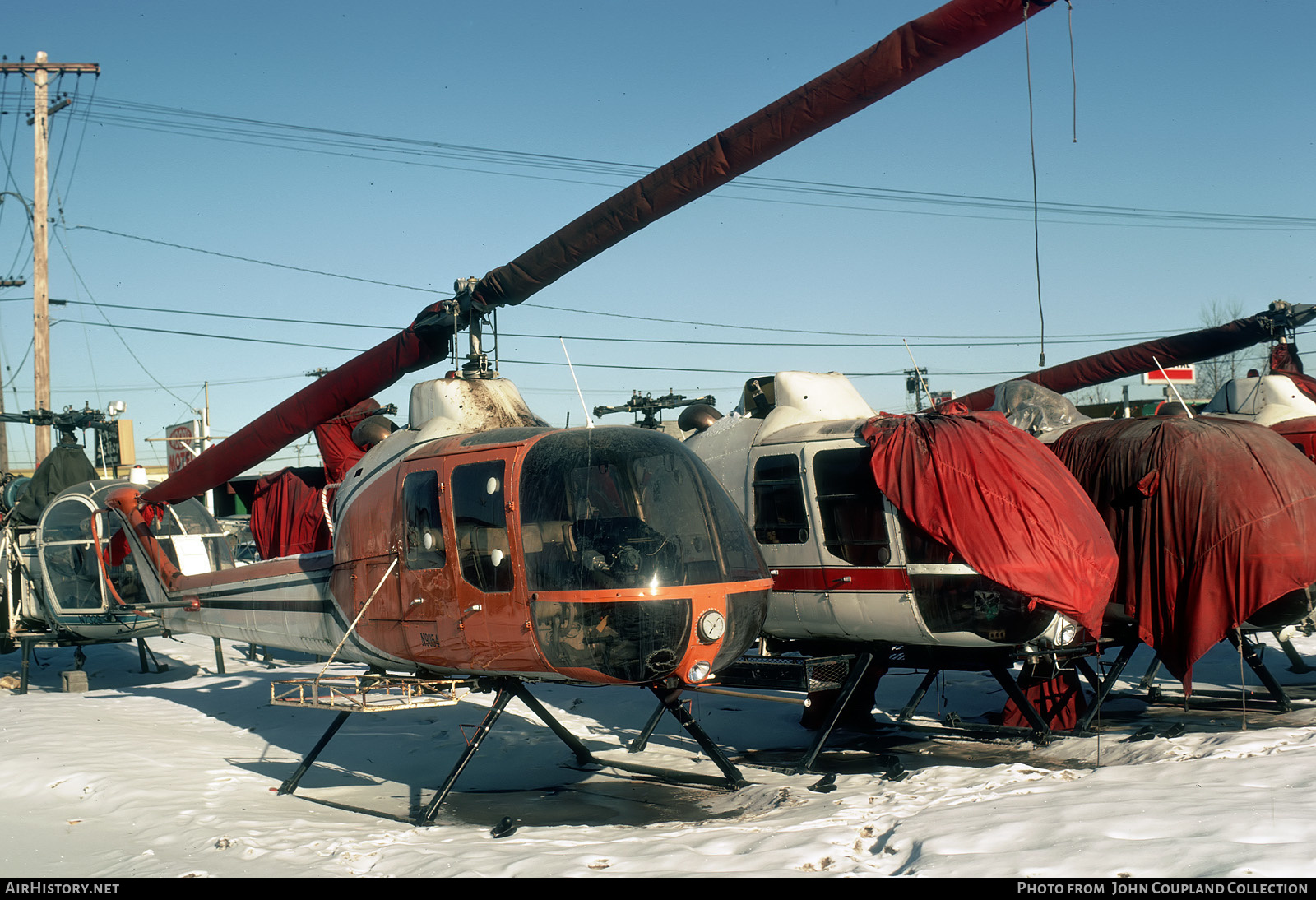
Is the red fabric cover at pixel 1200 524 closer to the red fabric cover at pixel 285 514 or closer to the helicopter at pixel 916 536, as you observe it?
the helicopter at pixel 916 536

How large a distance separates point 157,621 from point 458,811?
8079 mm

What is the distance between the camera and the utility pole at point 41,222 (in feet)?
69.1

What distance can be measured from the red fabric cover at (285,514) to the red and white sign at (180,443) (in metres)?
18.0

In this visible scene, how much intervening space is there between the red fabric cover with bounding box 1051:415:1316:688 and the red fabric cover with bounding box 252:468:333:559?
8.87m

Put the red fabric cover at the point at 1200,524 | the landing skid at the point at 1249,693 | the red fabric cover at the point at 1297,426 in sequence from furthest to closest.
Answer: the red fabric cover at the point at 1297,426 < the landing skid at the point at 1249,693 < the red fabric cover at the point at 1200,524

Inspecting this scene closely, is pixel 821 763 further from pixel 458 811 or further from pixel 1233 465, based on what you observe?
pixel 1233 465

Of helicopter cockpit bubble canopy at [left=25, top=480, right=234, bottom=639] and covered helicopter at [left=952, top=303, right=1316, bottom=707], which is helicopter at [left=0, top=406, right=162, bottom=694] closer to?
helicopter cockpit bubble canopy at [left=25, top=480, right=234, bottom=639]

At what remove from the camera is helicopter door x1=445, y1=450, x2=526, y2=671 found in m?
6.90

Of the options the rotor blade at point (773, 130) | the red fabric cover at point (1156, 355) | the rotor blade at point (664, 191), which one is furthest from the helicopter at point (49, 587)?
the red fabric cover at point (1156, 355)

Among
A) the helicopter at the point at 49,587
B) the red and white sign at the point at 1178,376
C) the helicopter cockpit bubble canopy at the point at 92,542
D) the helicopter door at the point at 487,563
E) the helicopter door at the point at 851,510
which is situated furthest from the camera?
the red and white sign at the point at 1178,376

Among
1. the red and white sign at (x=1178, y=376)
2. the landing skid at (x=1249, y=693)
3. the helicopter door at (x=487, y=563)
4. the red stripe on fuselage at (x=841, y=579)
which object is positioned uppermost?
the red and white sign at (x=1178, y=376)

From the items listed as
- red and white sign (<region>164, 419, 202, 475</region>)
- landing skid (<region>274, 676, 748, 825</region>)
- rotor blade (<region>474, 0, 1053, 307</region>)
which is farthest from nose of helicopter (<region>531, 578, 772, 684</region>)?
red and white sign (<region>164, 419, 202, 475</region>)

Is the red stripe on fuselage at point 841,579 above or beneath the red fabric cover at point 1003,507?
beneath

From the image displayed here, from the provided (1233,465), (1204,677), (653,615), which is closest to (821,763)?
(653,615)
